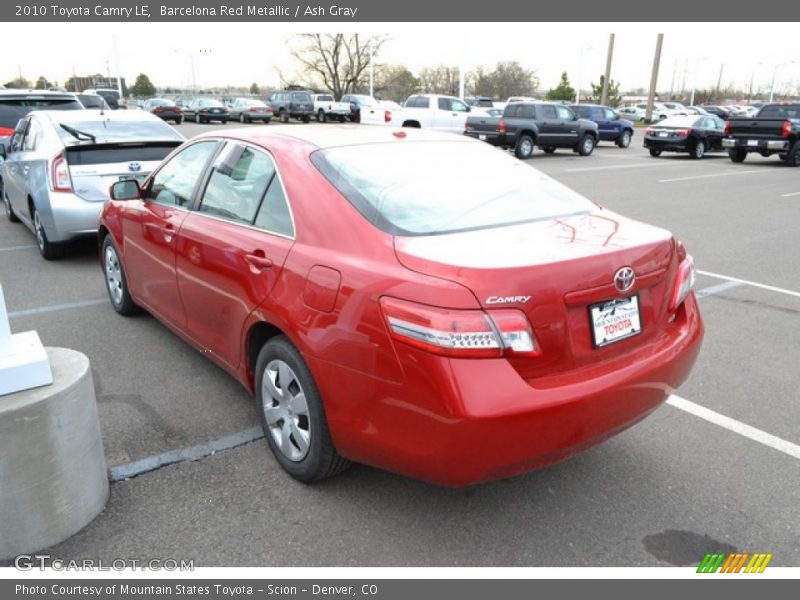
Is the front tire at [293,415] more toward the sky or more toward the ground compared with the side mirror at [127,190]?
more toward the ground

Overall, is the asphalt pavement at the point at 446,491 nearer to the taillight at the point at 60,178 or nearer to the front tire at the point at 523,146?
the taillight at the point at 60,178

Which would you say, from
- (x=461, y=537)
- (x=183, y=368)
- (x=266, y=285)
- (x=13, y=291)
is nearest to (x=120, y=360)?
(x=183, y=368)

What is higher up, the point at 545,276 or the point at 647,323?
the point at 545,276

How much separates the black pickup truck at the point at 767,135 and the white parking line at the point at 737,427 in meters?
20.0

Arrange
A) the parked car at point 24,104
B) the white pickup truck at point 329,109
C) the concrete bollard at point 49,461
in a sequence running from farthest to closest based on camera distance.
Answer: the white pickup truck at point 329,109
the parked car at point 24,104
the concrete bollard at point 49,461

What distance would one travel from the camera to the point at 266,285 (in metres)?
3.11

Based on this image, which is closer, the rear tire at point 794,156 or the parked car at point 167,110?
the rear tire at point 794,156

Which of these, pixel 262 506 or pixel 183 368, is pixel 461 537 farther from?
pixel 183 368

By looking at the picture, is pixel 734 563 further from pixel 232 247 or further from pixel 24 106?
pixel 24 106

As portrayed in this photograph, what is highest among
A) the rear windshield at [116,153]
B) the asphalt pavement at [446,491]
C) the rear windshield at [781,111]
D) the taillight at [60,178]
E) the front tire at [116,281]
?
the rear windshield at [781,111]

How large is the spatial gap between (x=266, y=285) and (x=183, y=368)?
1680mm

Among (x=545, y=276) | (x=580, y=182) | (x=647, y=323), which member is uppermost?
(x=545, y=276)

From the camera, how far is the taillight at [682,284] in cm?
303

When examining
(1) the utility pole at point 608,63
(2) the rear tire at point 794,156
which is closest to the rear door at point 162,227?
(2) the rear tire at point 794,156
